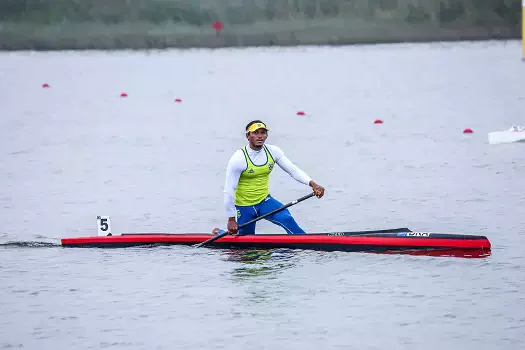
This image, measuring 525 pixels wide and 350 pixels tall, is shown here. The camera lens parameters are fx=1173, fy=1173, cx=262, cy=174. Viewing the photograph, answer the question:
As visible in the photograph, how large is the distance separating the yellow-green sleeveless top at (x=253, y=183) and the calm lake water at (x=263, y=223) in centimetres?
66

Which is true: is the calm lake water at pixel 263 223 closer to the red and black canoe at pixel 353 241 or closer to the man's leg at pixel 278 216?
the red and black canoe at pixel 353 241

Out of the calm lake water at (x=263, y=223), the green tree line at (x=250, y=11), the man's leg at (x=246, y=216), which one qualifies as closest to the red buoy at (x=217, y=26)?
the green tree line at (x=250, y=11)

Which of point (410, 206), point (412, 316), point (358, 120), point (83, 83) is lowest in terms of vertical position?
point (412, 316)

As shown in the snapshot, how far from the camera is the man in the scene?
535 inches

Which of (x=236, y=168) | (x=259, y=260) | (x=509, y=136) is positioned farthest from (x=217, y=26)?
(x=259, y=260)

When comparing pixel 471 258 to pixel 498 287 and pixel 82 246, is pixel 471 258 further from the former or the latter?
pixel 82 246

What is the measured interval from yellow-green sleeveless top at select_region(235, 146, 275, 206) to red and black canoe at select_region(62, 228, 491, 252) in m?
0.46

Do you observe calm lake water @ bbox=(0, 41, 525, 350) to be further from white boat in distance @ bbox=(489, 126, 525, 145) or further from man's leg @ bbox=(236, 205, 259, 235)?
white boat in distance @ bbox=(489, 126, 525, 145)

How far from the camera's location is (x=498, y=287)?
12.4 meters

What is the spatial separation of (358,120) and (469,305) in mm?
20004

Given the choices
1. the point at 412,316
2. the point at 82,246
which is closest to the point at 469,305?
the point at 412,316

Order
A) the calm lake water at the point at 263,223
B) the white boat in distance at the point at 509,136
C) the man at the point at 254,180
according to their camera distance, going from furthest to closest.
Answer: the white boat in distance at the point at 509,136, the man at the point at 254,180, the calm lake water at the point at 263,223

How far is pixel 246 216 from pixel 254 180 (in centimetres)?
49

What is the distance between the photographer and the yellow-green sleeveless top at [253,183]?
13.8 m
